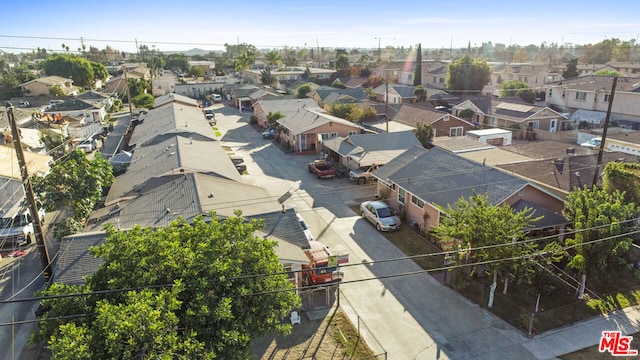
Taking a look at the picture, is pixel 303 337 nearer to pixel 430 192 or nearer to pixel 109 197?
pixel 430 192

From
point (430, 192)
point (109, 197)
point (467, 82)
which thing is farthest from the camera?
point (467, 82)

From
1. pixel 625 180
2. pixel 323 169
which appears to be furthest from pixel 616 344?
pixel 323 169

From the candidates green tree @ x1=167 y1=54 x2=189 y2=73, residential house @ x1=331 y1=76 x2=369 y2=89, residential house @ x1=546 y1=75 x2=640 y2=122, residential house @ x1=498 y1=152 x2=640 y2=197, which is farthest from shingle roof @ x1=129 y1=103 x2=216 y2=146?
green tree @ x1=167 y1=54 x2=189 y2=73

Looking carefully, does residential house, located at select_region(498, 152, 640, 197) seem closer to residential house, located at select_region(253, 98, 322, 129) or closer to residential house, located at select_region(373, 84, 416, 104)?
residential house, located at select_region(253, 98, 322, 129)

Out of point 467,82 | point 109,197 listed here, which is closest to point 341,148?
point 109,197

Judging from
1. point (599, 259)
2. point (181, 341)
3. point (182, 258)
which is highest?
point (182, 258)

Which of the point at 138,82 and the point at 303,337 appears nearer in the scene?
the point at 303,337
